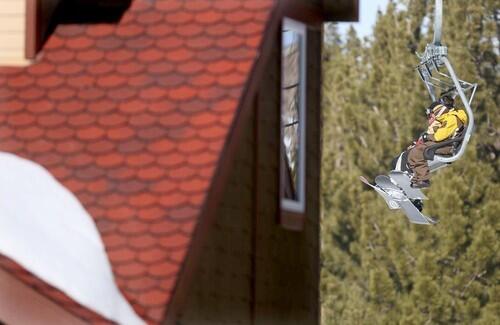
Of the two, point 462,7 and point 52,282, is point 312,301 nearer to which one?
point 52,282

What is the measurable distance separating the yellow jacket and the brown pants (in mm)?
122

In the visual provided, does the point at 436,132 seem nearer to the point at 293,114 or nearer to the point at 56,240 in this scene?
the point at 293,114

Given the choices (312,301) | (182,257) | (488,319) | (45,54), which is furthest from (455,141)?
(488,319)

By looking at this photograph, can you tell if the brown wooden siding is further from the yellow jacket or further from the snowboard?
the yellow jacket

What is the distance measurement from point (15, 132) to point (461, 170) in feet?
89.4

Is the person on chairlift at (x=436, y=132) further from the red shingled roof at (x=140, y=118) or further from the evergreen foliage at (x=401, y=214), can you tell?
the evergreen foliage at (x=401, y=214)

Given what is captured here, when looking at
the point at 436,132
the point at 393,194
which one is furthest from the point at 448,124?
the point at 393,194

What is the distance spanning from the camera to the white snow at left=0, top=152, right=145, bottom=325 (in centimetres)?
991

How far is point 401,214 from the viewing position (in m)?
38.6

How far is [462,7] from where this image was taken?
1560 inches

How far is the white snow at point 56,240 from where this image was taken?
9906 millimetres

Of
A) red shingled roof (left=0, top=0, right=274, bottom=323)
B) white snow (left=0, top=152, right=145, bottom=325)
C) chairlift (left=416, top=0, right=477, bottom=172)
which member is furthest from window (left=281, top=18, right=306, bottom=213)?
white snow (left=0, top=152, right=145, bottom=325)

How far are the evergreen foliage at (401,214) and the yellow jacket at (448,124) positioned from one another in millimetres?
20519

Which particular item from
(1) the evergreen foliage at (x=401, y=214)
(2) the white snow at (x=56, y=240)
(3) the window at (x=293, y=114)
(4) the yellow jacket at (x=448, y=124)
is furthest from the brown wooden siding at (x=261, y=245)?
(1) the evergreen foliage at (x=401, y=214)
